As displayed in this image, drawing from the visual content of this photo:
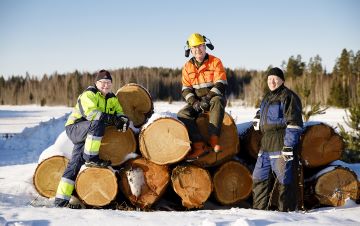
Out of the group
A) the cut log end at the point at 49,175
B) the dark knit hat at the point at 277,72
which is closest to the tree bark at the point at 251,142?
the dark knit hat at the point at 277,72

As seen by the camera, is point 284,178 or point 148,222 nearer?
point 148,222

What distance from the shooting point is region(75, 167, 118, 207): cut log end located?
20.7ft

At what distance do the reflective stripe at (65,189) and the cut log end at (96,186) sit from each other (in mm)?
94

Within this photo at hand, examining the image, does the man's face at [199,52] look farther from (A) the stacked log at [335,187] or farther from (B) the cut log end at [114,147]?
(A) the stacked log at [335,187]

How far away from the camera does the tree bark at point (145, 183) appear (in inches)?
253

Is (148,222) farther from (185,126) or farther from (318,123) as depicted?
(318,123)

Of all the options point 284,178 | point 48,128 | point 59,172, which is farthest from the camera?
point 48,128

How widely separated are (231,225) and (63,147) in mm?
3761

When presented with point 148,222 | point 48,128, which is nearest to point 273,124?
point 148,222

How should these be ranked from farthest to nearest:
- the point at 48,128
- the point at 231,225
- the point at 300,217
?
the point at 48,128 → the point at 300,217 → the point at 231,225

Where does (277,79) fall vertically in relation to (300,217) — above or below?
above

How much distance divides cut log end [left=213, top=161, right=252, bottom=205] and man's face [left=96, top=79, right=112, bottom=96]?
225cm

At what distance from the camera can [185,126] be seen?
252 inches

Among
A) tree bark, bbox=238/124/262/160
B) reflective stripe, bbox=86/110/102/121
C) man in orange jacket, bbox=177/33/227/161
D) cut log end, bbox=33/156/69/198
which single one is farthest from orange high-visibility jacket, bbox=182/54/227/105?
cut log end, bbox=33/156/69/198
